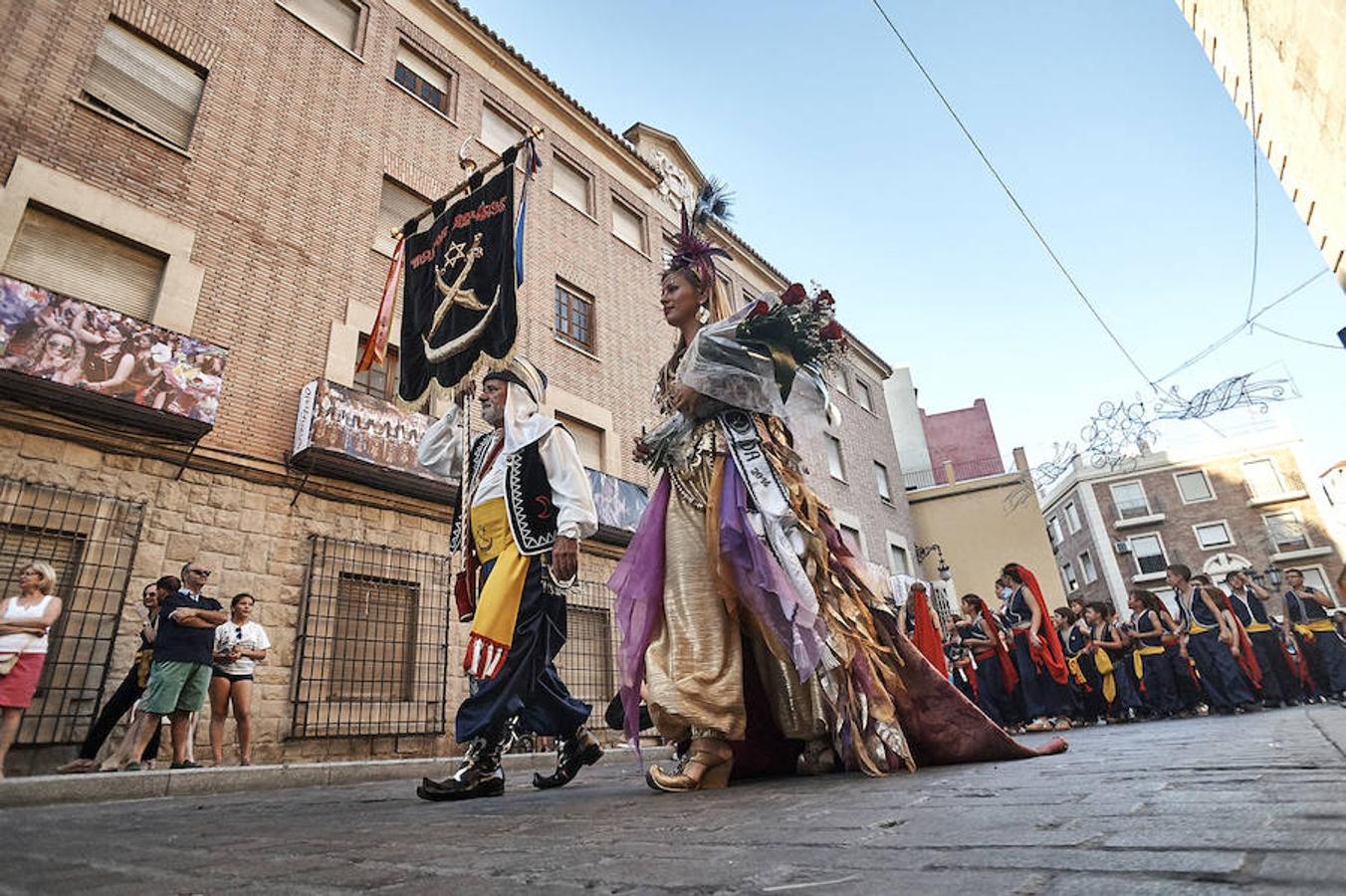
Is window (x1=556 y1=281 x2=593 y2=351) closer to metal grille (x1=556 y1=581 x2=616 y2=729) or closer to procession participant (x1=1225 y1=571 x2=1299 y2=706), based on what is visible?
metal grille (x1=556 y1=581 x2=616 y2=729)

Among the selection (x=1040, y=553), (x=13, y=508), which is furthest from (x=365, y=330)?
(x=1040, y=553)

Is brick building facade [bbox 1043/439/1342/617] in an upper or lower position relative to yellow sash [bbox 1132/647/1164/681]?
upper

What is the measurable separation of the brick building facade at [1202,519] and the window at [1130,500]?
44 mm

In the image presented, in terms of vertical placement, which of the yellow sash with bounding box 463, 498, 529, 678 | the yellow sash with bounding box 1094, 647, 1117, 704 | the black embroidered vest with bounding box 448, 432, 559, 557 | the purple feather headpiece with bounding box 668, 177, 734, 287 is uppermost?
the purple feather headpiece with bounding box 668, 177, 734, 287

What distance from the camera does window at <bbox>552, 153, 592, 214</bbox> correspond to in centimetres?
1725

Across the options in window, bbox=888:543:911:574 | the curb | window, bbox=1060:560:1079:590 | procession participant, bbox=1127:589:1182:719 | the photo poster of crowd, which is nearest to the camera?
the curb

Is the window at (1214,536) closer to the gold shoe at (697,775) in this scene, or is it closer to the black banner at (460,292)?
the black banner at (460,292)

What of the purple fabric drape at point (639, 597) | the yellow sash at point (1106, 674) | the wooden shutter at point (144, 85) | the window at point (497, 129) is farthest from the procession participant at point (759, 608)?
the window at point (497, 129)

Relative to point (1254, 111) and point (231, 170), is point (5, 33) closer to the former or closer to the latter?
point (231, 170)

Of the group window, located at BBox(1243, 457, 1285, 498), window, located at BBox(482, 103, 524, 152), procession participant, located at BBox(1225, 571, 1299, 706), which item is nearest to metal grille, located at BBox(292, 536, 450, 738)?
window, located at BBox(482, 103, 524, 152)

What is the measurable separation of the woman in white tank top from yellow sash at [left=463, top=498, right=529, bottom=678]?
5.09 m

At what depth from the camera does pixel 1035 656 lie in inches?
340

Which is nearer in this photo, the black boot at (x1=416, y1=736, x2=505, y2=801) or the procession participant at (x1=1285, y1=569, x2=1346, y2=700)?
the black boot at (x1=416, y1=736, x2=505, y2=801)

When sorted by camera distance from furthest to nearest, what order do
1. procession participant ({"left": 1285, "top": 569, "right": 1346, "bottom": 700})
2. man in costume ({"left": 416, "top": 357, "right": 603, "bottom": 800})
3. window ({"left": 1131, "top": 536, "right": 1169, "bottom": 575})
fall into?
1. window ({"left": 1131, "top": 536, "right": 1169, "bottom": 575})
2. procession participant ({"left": 1285, "top": 569, "right": 1346, "bottom": 700})
3. man in costume ({"left": 416, "top": 357, "right": 603, "bottom": 800})
